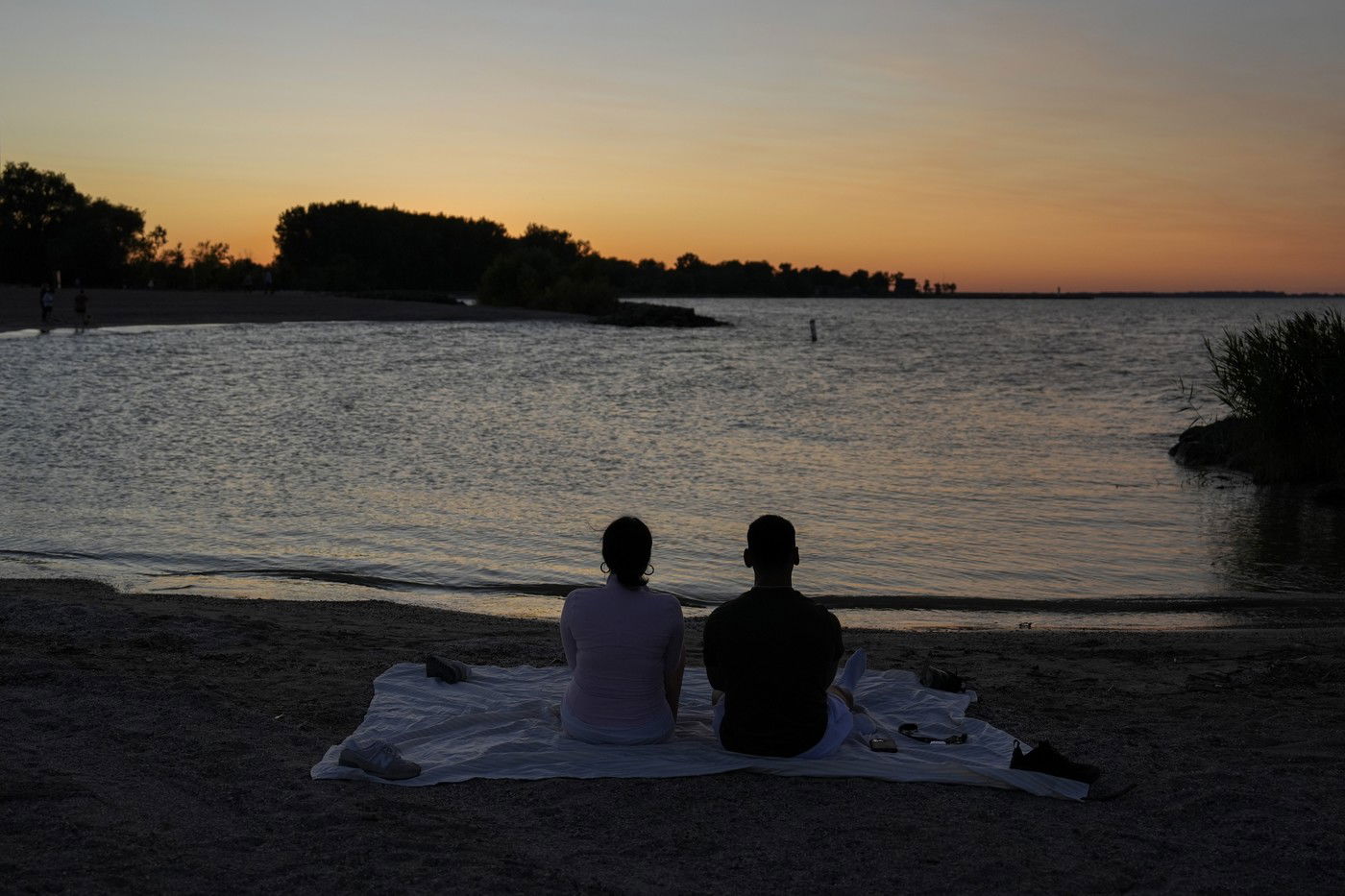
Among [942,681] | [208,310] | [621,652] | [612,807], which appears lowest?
[612,807]

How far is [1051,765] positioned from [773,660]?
4.34 ft

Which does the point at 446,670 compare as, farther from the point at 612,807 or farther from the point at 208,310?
the point at 208,310

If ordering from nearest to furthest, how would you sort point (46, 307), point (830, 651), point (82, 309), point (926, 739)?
point (830, 651) < point (926, 739) < point (82, 309) < point (46, 307)

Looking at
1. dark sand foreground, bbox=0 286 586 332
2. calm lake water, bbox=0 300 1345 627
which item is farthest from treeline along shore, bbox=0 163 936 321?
calm lake water, bbox=0 300 1345 627

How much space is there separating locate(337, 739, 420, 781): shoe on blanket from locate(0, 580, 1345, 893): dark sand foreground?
103mm

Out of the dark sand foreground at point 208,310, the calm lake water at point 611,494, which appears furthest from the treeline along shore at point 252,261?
the calm lake water at point 611,494

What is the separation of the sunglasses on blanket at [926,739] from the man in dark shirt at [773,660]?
0.48 meters

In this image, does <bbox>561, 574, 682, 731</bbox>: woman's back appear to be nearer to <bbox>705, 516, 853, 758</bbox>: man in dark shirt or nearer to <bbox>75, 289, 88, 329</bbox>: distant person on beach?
<bbox>705, 516, 853, 758</bbox>: man in dark shirt

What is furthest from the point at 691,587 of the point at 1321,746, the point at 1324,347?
the point at 1324,347

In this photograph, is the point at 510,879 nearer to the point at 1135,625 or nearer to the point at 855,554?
the point at 1135,625

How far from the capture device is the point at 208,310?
63.1 metres

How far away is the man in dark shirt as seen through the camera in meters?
5.19

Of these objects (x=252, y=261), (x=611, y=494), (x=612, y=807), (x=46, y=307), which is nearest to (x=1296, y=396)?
(x=611, y=494)

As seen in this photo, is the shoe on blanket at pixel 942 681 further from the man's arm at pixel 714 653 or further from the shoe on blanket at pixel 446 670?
the shoe on blanket at pixel 446 670
